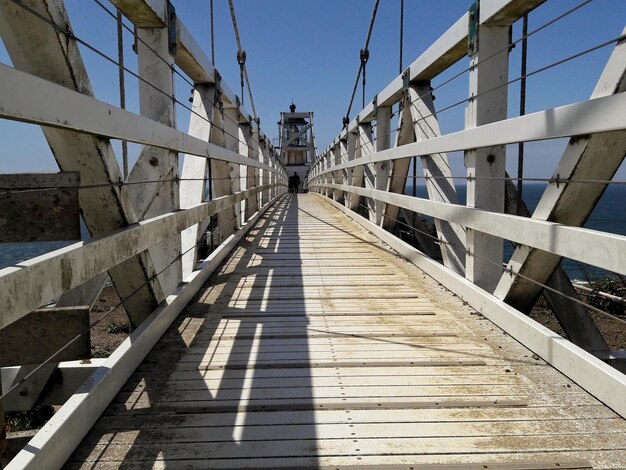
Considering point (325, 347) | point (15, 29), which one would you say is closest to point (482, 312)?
point (325, 347)

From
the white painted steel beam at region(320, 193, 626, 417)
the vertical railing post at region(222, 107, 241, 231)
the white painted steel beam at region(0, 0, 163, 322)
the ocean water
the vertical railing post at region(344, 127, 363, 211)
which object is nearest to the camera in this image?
the white painted steel beam at region(0, 0, 163, 322)

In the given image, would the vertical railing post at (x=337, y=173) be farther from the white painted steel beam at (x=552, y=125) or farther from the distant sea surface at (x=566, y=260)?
the white painted steel beam at (x=552, y=125)

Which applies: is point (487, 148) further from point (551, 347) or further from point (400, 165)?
point (400, 165)

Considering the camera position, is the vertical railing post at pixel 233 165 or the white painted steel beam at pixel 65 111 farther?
the vertical railing post at pixel 233 165

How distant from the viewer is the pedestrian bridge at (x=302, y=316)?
1525 mm

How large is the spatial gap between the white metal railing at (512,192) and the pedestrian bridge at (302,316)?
0.04 feet

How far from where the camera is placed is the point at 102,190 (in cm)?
194

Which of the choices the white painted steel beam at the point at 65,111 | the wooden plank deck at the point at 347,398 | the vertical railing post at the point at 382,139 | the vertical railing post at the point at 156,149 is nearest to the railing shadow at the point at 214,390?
the wooden plank deck at the point at 347,398

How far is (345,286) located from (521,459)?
2272 millimetres

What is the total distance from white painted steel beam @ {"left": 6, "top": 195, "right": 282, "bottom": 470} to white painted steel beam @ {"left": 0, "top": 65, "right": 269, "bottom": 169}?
2.71ft

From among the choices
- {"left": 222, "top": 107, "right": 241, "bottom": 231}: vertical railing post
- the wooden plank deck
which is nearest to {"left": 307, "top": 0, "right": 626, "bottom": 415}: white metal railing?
the wooden plank deck

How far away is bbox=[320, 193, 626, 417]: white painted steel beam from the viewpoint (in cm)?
174

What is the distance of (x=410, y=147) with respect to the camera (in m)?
4.09

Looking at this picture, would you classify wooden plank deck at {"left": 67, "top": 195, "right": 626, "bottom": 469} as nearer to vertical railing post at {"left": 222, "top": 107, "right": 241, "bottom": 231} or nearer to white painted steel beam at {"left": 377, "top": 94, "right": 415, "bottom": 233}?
white painted steel beam at {"left": 377, "top": 94, "right": 415, "bottom": 233}
